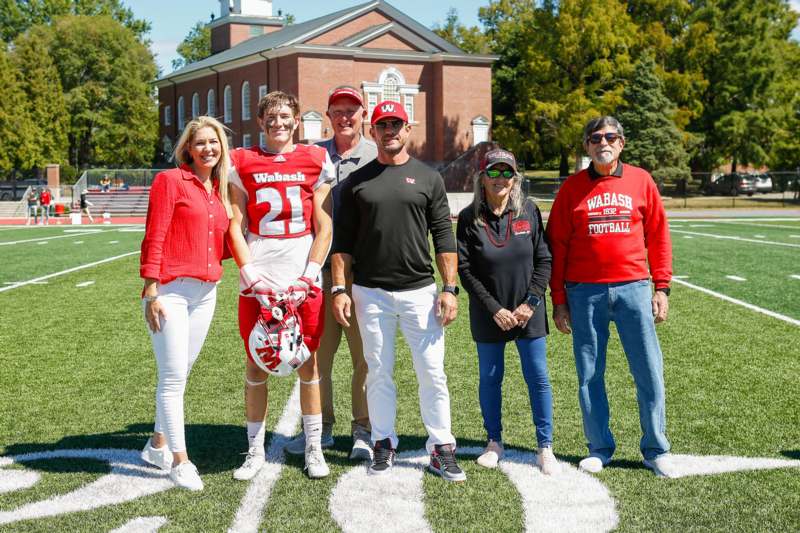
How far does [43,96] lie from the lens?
59.9 m

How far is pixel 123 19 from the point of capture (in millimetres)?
79188

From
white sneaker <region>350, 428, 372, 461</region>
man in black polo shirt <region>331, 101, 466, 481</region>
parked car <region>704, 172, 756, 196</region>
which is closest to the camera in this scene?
man in black polo shirt <region>331, 101, 466, 481</region>

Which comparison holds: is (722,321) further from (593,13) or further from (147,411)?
(593,13)

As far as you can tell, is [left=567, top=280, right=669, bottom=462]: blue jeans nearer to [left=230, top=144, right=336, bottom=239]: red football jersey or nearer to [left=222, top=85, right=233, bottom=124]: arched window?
[left=230, top=144, right=336, bottom=239]: red football jersey

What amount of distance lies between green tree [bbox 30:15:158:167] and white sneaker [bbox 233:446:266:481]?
64922 millimetres

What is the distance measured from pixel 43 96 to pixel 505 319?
204 ft

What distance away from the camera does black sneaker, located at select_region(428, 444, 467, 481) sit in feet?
15.5

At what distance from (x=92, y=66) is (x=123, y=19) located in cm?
1435

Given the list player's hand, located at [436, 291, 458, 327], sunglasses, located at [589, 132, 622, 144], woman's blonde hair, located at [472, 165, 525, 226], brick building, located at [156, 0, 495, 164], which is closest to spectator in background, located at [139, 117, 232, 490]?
player's hand, located at [436, 291, 458, 327]

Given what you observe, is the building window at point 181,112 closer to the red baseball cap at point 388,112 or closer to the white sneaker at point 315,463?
the red baseball cap at point 388,112

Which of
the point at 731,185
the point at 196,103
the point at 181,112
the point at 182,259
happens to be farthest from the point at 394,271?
the point at 181,112

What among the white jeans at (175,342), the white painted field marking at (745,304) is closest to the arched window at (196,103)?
the white painted field marking at (745,304)

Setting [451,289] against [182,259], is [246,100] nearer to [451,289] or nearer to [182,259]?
[182,259]

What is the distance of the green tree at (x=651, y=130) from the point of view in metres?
46.3
